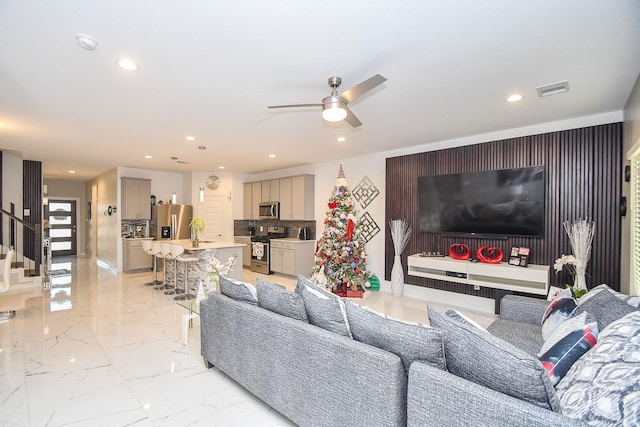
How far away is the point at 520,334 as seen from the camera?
2.40 metres

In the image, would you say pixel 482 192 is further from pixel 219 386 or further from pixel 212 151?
pixel 212 151

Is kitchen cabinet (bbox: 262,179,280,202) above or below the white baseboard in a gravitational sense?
above

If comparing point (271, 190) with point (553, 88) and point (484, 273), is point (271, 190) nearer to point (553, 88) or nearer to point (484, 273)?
point (484, 273)

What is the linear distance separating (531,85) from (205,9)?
2877 millimetres

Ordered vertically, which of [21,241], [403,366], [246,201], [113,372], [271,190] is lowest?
[113,372]

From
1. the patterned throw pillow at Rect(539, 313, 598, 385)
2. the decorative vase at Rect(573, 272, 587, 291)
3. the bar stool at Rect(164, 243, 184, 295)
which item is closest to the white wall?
the bar stool at Rect(164, 243, 184, 295)

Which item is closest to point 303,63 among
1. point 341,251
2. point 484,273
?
point 484,273

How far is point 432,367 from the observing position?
137 centimetres

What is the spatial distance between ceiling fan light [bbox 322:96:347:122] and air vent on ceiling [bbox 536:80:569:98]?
1.95 meters

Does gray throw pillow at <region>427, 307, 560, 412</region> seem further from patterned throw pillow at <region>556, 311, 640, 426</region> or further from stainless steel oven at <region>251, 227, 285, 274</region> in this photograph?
stainless steel oven at <region>251, 227, 285, 274</region>

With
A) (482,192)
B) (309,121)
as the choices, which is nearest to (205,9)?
(309,121)

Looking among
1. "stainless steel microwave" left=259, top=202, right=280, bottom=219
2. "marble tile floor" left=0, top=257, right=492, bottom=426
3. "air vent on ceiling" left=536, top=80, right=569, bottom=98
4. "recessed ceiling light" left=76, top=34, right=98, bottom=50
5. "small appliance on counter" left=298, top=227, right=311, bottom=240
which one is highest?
"recessed ceiling light" left=76, top=34, right=98, bottom=50

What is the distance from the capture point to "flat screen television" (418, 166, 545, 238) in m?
4.02

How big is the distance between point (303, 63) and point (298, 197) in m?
4.72
